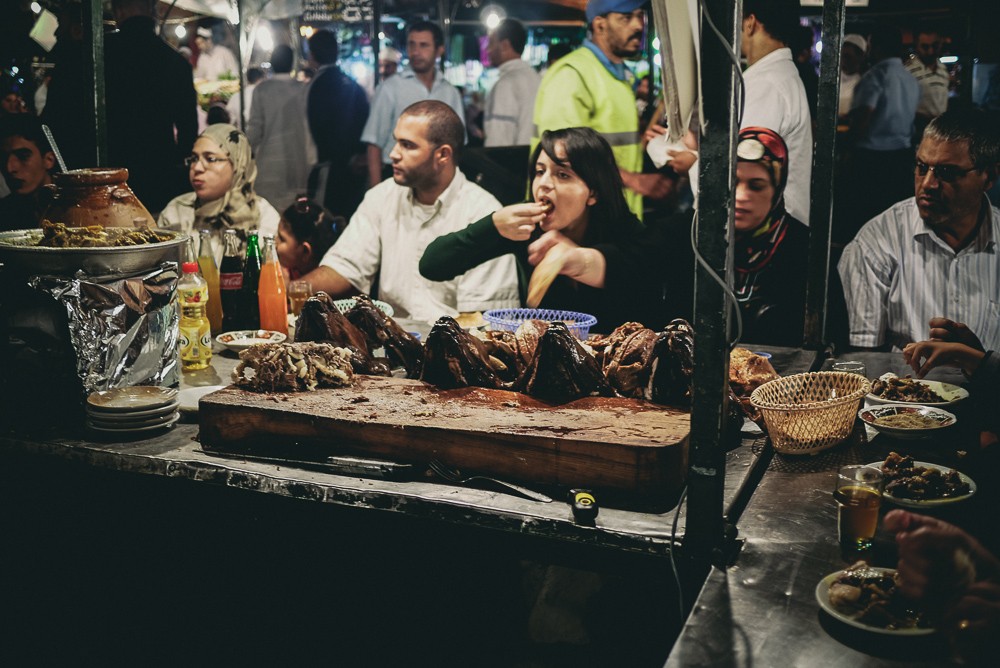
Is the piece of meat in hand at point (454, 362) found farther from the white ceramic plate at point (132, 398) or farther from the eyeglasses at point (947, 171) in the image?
the eyeglasses at point (947, 171)

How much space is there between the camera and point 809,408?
6.72 feet

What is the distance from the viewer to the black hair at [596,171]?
4.62 metres

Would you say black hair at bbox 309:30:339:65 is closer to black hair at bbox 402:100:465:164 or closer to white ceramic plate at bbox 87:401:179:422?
black hair at bbox 402:100:465:164

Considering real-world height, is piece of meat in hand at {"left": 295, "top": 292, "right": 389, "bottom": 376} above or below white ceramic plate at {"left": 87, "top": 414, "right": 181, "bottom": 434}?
above

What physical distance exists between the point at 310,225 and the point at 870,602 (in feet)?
14.6

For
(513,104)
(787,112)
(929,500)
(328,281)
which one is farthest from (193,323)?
(513,104)

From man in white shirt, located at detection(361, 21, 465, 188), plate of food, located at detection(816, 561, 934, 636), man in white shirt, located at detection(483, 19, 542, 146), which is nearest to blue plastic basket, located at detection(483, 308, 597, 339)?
plate of food, located at detection(816, 561, 934, 636)

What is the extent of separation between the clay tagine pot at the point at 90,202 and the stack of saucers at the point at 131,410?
56cm

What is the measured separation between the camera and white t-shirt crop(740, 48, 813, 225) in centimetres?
454

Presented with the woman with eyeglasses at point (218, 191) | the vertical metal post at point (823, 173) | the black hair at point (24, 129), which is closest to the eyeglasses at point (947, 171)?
the vertical metal post at point (823, 173)

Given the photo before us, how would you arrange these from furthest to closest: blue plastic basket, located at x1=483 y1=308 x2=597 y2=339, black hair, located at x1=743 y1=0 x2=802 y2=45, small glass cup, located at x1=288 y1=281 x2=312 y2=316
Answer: black hair, located at x1=743 y1=0 x2=802 y2=45 → small glass cup, located at x1=288 y1=281 x2=312 y2=316 → blue plastic basket, located at x1=483 y1=308 x2=597 y2=339

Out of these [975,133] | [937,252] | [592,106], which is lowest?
[937,252]

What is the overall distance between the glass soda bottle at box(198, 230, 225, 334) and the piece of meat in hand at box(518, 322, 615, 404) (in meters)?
1.71

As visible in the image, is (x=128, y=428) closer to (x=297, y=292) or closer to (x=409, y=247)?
(x=297, y=292)
